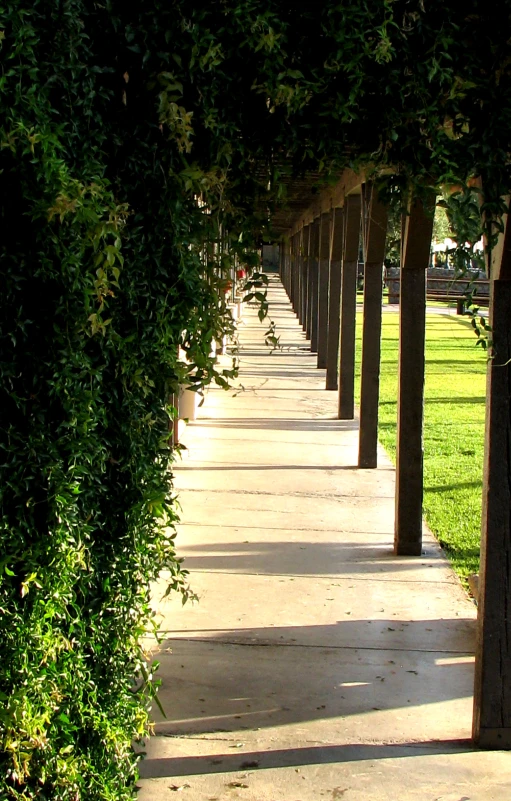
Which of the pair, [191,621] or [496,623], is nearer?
[496,623]

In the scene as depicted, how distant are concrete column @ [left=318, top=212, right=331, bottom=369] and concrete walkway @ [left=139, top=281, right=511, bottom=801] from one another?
816cm

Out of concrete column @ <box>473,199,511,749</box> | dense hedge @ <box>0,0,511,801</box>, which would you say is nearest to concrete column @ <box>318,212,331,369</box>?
concrete column @ <box>473,199,511,749</box>

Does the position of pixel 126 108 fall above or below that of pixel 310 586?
above

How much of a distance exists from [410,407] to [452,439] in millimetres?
5445

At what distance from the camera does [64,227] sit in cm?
310

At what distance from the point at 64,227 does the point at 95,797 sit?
1.91 metres

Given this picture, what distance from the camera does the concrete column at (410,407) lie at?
7.54m

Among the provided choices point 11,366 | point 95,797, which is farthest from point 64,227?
point 95,797

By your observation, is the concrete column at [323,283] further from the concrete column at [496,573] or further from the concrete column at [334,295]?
the concrete column at [496,573]

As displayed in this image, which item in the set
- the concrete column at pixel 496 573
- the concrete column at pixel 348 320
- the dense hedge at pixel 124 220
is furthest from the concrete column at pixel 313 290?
the dense hedge at pixel 124 220

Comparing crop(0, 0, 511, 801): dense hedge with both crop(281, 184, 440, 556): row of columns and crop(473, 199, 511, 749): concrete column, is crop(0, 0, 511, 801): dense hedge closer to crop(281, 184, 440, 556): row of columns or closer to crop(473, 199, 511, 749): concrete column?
crop(281, 184, 440, 556): row of columns

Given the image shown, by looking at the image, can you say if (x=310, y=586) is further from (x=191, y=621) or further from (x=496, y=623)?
(x=496, y=623)

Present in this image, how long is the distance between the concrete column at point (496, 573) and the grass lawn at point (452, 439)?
1.51 m

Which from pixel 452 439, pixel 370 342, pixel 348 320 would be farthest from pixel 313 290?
pixel 370 342
